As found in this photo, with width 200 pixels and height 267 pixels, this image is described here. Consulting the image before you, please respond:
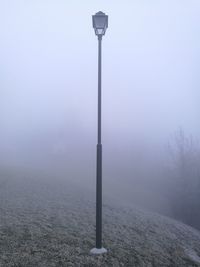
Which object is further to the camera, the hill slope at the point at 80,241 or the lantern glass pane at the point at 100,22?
the lantern glass pane at the point at 100,22

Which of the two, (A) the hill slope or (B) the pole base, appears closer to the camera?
(A) the hill slope

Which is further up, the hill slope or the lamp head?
the lamp head

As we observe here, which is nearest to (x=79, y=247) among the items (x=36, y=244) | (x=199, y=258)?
(x=36, y=244)

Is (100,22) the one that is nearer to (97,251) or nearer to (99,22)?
(99,22)

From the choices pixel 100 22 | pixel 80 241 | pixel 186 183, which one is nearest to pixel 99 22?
pixel 100 22

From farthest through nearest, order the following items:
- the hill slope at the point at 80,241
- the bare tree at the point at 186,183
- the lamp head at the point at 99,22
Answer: the bare tree at the point at 186,183 → the lamp head at the point at 99,22 → the hill slope at the point at 80,241

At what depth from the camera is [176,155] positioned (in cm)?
6369

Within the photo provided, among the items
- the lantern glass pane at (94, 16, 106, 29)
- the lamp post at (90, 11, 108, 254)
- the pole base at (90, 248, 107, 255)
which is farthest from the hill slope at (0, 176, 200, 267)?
the lantern glass pane at (94, 16, 106, 29)

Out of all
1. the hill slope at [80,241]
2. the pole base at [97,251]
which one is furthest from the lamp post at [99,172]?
the hill slope at [80,241]

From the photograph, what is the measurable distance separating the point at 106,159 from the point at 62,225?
272ft

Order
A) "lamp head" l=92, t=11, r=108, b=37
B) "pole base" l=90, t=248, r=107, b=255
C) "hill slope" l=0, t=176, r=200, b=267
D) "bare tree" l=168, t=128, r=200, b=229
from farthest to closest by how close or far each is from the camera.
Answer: "bare tree" l=168, t=128, r=200, b=229 → "lamp head" l=92, t=11, r=108, b=37 → "pole base" l=90, t=248, r=107, b=255 → "hill slope" l=0, t=176, r=200, b=267

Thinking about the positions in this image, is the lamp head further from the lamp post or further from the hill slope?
the hill slope

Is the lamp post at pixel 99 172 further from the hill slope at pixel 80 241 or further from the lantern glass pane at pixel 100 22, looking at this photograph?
the hill slope at pixel 80 241

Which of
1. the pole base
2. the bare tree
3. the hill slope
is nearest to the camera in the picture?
the hill slope
